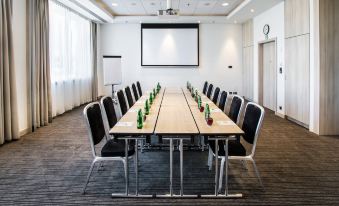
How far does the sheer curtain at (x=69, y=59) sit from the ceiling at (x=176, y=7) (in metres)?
1.28

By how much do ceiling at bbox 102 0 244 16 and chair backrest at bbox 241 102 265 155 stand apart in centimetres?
677

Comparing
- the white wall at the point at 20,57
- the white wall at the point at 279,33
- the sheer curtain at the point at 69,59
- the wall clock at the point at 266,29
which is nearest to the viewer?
the white wall at the point at 20,57

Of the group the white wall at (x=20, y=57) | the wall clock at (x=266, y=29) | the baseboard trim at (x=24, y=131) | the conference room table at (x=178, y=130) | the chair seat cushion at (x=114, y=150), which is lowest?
the baseboard trim at (x=24, y=131)

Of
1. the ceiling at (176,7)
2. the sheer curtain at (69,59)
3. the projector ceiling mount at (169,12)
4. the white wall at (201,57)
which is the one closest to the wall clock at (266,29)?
the ceiling at (176,7)

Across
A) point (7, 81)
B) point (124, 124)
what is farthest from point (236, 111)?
point (7, 81)

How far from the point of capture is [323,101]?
261 inches

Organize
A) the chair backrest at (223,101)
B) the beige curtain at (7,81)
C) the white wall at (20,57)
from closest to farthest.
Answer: the chair backrest at (223,101)
the beige curtain at (7,81)
the white wall at (20,57)

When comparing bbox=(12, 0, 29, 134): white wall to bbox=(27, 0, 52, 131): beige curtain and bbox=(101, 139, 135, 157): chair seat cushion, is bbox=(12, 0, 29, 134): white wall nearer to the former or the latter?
bbox=(27, 0, 52, 131): beige curtain

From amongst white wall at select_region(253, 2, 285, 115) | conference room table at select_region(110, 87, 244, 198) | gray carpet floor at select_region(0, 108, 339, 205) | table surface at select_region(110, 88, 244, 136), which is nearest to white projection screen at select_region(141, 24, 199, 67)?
white wall at select_region(253, 2, 285, 115)

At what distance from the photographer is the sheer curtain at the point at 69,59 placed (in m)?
9.12

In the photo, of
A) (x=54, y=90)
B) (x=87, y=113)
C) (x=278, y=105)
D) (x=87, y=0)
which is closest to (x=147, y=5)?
(x=87, y=0)

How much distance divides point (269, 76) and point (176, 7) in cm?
371

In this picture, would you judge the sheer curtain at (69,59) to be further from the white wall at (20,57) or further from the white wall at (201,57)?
the white wall at (20,57)

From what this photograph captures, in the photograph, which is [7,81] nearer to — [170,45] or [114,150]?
[114,150]
